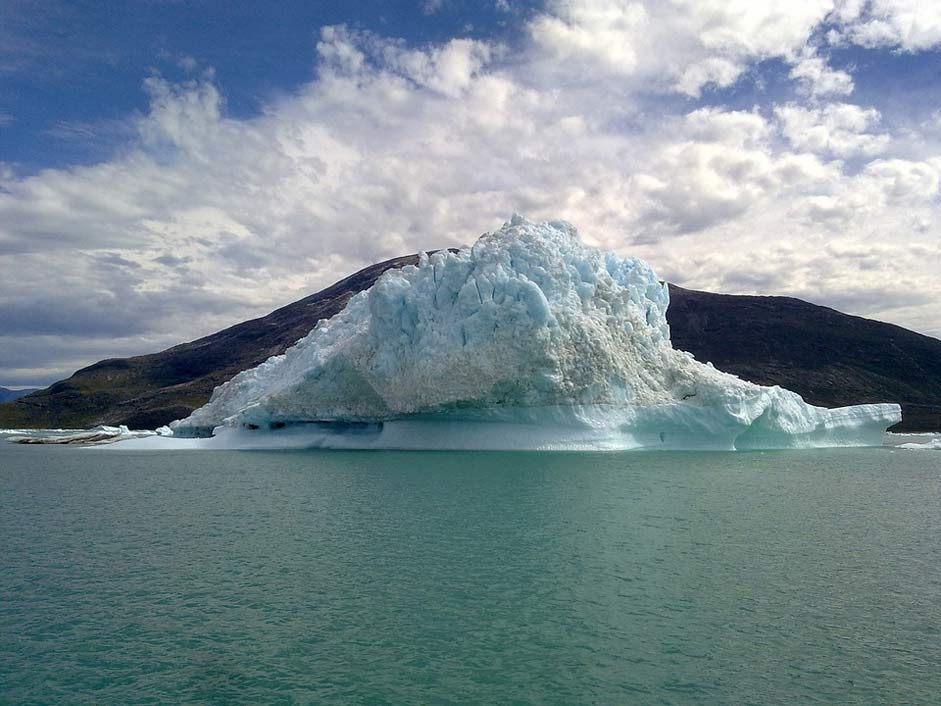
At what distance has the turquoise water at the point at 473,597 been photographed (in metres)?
7.11

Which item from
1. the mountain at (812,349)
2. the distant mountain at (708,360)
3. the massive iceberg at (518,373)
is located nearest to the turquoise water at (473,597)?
the massive iceberg at (518,373)

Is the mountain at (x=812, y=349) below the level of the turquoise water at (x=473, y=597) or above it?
above

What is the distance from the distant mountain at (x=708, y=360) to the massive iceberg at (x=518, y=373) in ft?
241

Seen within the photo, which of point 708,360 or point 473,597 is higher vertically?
point 708,360

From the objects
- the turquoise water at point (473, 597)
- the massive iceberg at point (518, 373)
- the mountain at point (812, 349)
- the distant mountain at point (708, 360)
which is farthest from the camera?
Answer: the mountain at point (812, 349)

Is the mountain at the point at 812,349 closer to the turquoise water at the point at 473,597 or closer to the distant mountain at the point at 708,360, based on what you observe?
the distant mountain at the point at 708,360

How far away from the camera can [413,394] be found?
30531 millimetres

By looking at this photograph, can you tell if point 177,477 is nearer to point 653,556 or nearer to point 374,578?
point 374,578

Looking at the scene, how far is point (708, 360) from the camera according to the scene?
121m

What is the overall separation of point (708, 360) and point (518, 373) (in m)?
99.7

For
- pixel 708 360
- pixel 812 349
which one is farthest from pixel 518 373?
pixel 812 349

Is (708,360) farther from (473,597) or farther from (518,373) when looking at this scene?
(473,597)

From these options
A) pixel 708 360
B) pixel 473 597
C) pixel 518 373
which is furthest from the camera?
pixel 708 360

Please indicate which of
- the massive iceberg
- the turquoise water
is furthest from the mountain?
the turquoise water
